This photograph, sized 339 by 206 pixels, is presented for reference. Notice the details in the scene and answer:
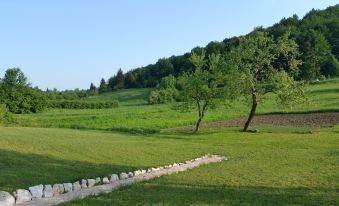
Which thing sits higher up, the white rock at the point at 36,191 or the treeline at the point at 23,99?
the treeline at the point at 23,99

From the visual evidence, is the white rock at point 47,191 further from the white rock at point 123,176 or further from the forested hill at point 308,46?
the forested hill at point 308,46

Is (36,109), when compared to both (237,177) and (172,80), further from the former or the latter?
(237,177)

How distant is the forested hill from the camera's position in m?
129

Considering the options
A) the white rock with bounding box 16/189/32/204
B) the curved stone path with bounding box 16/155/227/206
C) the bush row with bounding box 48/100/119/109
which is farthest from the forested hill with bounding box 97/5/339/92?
the white rock with bounding box 16/189/32/204

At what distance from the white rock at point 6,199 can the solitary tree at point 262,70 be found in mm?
38998

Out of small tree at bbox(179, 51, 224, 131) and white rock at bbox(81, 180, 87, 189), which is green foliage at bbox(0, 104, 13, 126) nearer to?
small tree at bbox(179, 51, 224, 131)

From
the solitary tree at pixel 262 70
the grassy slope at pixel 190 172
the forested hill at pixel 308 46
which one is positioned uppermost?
the forested hill at pixel 308 46

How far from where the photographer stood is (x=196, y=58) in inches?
2261

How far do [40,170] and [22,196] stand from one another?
185 inches

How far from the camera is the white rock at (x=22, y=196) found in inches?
562

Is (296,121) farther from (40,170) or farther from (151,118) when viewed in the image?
(40,170)

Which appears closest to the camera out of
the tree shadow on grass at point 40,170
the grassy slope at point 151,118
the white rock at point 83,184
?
the tree shadow on grass at point 40,170

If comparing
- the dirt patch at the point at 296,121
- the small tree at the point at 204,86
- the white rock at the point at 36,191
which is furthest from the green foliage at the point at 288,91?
the white rock at the point at 36,191

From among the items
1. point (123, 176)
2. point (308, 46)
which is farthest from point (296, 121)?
point (308, 46)
